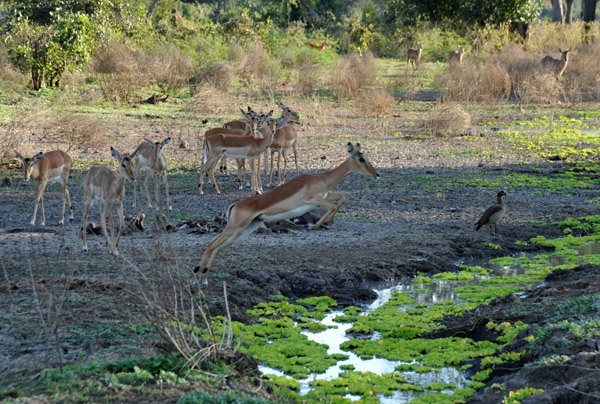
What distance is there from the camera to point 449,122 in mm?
18812

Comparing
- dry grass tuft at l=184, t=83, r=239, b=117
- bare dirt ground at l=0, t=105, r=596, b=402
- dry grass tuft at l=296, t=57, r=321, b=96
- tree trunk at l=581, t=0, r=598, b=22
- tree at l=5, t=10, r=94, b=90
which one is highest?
tree trunk at l=581, t=0, r=598, b=22

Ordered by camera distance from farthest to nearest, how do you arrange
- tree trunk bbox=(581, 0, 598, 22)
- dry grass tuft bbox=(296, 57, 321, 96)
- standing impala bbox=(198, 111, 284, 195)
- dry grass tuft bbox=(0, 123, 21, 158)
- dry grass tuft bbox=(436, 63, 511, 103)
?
tree trunk bbox=(581, 0, 598, 22)
dry grass tuft bbox=(296, 57, 321, 96)
dry grass tuft bbox=(436, 63, 511, 103)
dry grass tuft bbox=(0, 123, 21, 158)
standing impala bbox=(198, 111, 284, 195)

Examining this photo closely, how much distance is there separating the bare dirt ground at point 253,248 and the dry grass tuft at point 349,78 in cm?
809

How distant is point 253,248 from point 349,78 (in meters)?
14.9

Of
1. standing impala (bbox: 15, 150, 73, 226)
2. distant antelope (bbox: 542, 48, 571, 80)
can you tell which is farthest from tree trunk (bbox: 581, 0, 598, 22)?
standing impala (bbox: 15, 150, 73, 226)

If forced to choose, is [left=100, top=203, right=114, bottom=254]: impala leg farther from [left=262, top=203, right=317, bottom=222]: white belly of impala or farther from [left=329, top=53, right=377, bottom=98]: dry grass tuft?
[left=329, top=53, right=377, bottom=98]: dry grass tuft

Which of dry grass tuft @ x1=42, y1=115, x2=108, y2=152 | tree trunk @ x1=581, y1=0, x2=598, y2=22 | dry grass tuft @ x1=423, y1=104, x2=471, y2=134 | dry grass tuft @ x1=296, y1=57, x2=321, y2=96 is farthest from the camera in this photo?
tree trunk @ x1=581, y1=0, x2=598, y2=22

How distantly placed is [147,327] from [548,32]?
2836cm

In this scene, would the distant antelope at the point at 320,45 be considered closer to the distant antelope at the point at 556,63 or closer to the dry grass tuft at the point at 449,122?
the distant antelope at the point at 556,63

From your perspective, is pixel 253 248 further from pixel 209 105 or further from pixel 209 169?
pixel 209 105

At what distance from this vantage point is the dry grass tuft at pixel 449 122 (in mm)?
18812

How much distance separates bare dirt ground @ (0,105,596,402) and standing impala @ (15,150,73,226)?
0.43 meters

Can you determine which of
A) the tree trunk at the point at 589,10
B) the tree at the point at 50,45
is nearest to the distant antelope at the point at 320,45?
the tree at the point at 50,45

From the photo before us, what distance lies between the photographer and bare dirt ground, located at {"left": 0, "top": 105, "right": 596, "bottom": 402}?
20.0 ft
